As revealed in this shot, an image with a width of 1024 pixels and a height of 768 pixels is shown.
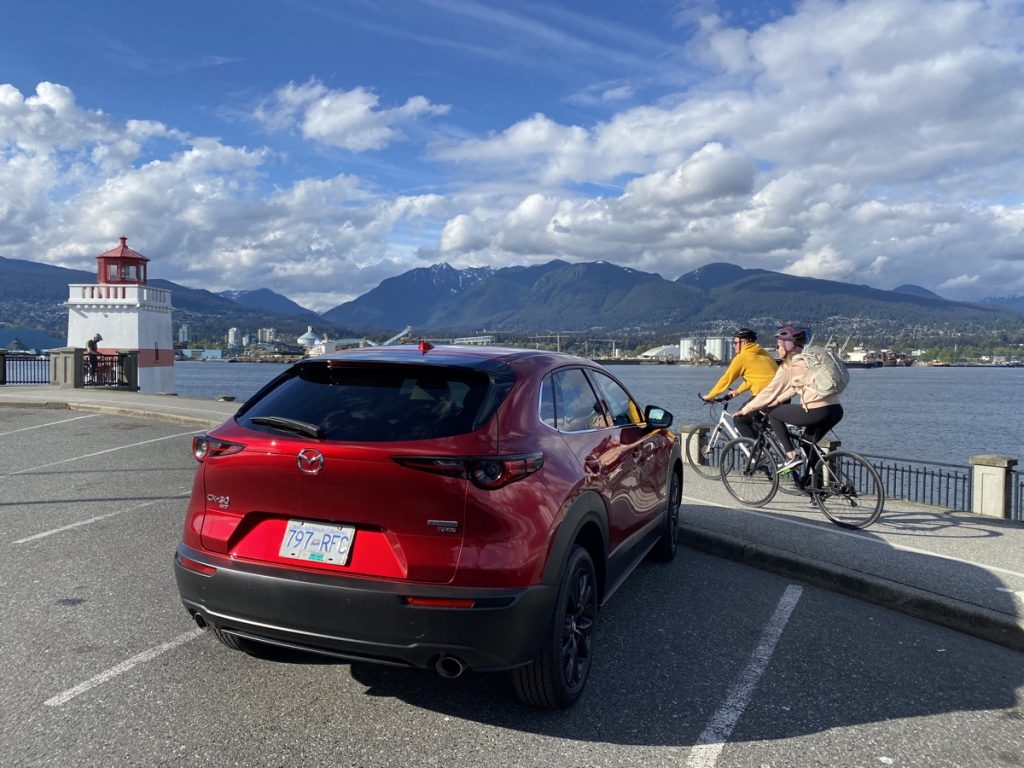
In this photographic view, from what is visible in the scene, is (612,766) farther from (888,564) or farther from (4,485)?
(4,485)

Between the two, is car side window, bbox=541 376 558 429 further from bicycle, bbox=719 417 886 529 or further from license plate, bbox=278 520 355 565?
bicycle, bbox=719 417 886 529

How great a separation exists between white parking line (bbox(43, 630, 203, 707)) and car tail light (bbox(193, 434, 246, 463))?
1.15 m

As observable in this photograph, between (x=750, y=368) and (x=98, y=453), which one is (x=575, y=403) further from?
(x=98, y=453)

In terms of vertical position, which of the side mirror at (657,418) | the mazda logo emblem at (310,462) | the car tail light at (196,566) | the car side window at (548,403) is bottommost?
the car tail light at (196,566)

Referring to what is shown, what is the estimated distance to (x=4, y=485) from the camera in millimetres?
9039

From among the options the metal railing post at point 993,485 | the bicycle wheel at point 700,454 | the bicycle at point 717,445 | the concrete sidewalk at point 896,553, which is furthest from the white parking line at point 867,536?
the metal railing post at point 993,485

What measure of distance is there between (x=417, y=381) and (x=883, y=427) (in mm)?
40904

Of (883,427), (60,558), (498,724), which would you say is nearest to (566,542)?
(498,724)

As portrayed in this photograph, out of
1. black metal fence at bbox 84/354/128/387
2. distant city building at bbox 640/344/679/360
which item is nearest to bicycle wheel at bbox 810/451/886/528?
black metal fence at bbox 84/354/128/387

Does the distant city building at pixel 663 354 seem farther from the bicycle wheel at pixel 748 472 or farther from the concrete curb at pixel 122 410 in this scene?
the bicycle wheel at pixel 748 472

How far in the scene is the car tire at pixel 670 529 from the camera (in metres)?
6.01

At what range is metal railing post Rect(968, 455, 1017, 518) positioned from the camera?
9.85m

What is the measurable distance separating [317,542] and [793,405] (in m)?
5.95

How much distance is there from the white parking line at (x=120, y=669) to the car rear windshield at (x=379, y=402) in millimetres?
1372
